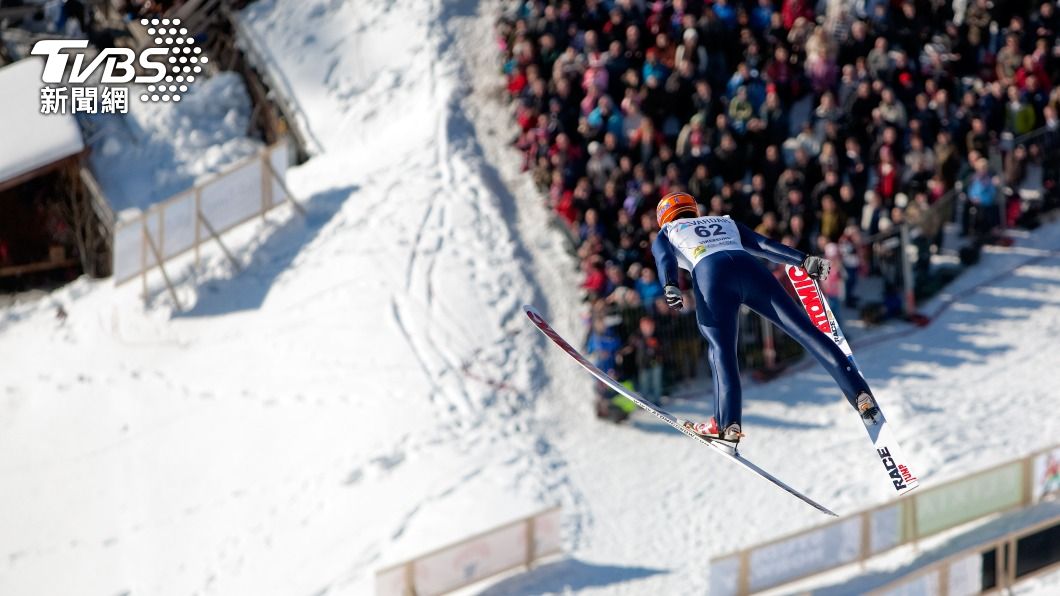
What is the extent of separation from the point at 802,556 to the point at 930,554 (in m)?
1.40

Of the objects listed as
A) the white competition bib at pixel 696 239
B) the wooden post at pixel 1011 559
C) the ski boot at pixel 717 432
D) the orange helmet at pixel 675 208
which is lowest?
the wooden post at pixel 1011 559

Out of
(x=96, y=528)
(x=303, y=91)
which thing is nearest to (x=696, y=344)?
(x=96, y=528)

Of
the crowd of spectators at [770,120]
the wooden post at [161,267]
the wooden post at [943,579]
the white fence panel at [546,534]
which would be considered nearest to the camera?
the wooden post at [943,579]

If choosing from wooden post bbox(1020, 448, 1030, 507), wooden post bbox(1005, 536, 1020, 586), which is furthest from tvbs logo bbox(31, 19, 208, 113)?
wooden post bbox(1005, 536, 1020, 586)

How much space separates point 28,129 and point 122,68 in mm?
1763

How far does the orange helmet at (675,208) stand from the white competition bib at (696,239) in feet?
0.15

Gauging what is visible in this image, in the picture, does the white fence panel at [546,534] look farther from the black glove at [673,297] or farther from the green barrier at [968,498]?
the black glove at [673,297]

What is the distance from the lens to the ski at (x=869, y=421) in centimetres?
974

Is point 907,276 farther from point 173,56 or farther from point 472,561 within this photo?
point 173,56

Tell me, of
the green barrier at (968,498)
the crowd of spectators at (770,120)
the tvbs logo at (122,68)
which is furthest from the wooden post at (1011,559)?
the tvbs logo at (122,68)

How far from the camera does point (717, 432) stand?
9.77 meters

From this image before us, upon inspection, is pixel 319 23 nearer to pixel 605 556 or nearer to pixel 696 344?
pixel 696 344

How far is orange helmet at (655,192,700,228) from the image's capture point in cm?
965

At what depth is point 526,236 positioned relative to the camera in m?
18.4
